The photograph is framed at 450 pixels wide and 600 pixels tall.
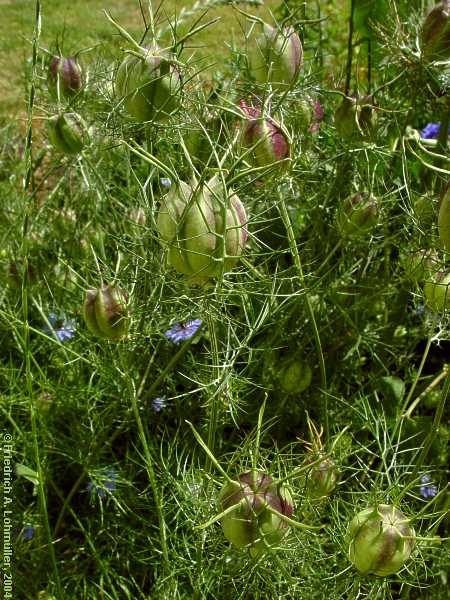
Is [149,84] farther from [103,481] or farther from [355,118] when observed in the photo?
[103,481]

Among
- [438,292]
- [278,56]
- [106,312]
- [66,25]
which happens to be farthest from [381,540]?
[66,25]

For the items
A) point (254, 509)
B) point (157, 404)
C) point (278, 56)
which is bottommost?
point (157, 404)

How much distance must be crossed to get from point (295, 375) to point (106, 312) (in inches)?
10.5

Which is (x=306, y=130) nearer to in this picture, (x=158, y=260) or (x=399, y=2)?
(x=158, y=260)

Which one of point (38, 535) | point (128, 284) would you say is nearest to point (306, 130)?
point (128, 284)

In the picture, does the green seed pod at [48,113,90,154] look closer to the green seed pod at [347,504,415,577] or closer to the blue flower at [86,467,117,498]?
the blue flower at [86,467,117,498]

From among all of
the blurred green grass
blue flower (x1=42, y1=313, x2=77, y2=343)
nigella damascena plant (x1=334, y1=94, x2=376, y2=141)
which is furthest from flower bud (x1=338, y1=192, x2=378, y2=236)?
the blurred green grass

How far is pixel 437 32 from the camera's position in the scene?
0.88 m

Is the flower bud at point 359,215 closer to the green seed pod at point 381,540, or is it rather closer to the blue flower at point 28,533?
the green seed pod at point 381,540

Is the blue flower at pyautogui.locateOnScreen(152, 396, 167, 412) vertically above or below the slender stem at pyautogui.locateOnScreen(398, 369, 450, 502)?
below

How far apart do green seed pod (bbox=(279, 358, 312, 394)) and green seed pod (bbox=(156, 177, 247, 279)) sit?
34 cm

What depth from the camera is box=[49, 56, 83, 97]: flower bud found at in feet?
2.78

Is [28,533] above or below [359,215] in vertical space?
below

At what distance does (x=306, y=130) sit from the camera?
0.96 m
